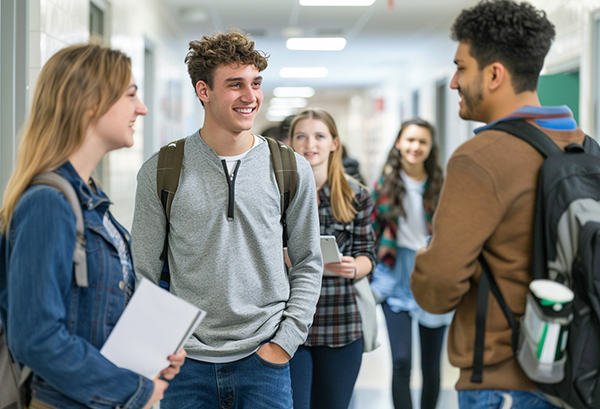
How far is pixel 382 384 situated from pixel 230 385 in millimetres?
2455

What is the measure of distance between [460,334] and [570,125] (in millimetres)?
531

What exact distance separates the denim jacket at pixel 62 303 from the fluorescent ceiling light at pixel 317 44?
6.81 metres

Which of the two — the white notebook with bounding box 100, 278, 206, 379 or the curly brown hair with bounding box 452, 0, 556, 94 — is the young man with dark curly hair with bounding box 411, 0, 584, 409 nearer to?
the curly brown hair with bounding box 452, 0, 556, 94

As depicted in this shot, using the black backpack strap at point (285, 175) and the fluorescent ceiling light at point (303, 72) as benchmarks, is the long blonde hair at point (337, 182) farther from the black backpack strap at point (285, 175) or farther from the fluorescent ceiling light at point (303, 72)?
the fluorescent ceiling light at point (303, 72)

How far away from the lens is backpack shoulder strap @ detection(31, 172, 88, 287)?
43.9 inches

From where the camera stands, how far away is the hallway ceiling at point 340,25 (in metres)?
5.89

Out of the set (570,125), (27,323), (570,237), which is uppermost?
(570,125)

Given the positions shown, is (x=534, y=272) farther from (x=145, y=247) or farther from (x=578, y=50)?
(x=578, y=50)

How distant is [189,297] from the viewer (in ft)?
5.44

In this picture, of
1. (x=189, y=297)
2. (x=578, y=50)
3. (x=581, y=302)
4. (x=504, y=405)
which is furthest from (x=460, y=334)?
(x=578, y=50)

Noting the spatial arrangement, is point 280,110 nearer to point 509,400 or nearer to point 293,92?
point 293,92

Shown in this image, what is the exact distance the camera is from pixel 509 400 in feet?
4.23

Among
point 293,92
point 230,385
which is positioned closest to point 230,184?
point 230,385

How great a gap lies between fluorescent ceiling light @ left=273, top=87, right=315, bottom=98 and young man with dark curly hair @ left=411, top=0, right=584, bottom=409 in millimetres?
12103
